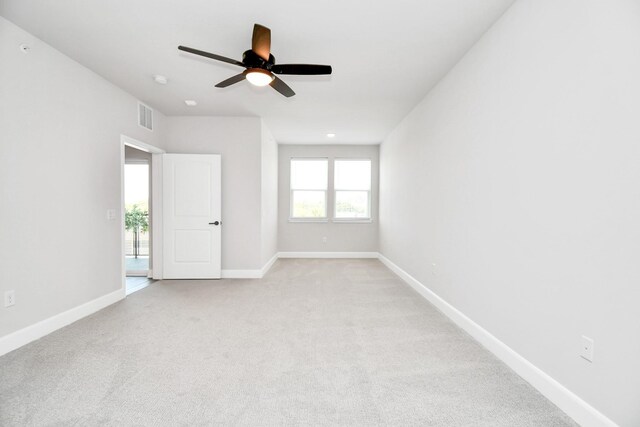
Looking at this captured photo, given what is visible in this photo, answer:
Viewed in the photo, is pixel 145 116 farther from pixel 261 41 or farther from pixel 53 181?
pixel 261 41

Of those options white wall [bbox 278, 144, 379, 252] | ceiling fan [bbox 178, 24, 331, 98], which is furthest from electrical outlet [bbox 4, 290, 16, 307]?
white wall [bbox 278, 144, 379, 252]

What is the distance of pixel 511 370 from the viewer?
6.94ft

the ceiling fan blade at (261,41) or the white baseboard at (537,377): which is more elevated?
the ceiling fan blade at (261,41)

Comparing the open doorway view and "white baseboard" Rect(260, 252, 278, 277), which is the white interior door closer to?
"white baseboard" Rect(260, 252, 278, 277)

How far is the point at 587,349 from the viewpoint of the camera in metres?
1.57

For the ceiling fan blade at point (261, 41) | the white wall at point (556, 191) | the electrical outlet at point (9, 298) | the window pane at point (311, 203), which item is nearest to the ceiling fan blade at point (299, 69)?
the ceiling fan blade at point (261, 41)

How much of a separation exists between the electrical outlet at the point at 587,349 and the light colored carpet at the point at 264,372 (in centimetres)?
38

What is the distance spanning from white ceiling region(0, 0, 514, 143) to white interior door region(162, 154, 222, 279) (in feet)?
3.48

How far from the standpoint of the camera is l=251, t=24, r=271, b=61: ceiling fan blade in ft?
6.95

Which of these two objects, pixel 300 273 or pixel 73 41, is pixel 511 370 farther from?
pixel 73 41

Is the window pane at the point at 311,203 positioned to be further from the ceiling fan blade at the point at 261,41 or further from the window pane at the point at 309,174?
the ceiling fan blade at the point at 261,41

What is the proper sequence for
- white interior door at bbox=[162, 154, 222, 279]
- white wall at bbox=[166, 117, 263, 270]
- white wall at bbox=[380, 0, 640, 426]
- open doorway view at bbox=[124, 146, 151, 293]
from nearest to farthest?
white wall at bbox=[380, 0, 640, 426]
white interior door at bbox=[162, 154, 222, 279]
white wall at bbox=[166, 117, 263, 270]
open doorway view at bbox=[124, 146, 151, 293]

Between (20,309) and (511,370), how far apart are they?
3936 mm

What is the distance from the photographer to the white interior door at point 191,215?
4.75 metres
